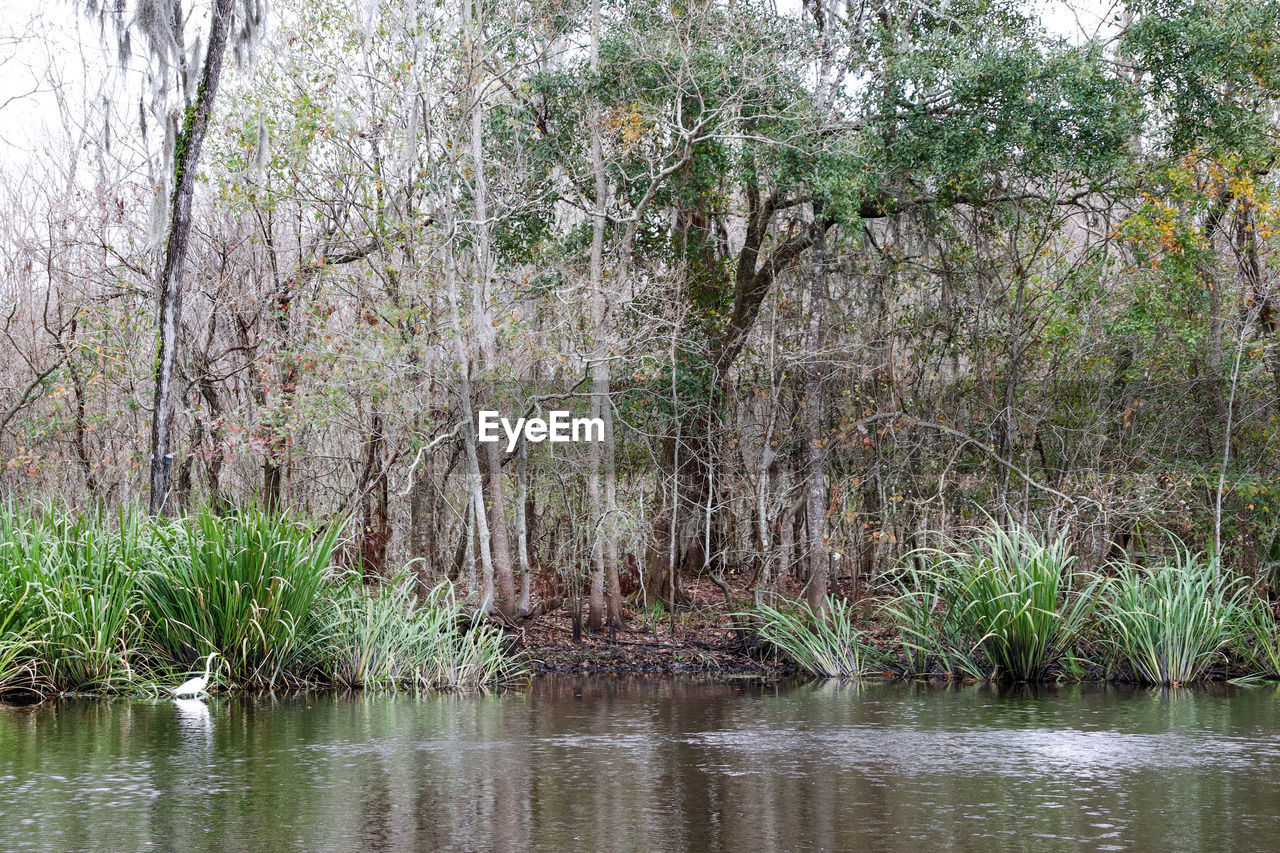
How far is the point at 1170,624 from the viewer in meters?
→ 11.0

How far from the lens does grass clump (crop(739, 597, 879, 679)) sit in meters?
12.4

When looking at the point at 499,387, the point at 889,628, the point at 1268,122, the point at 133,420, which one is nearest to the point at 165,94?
the point at 499,387

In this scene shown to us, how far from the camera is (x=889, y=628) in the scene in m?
13.4

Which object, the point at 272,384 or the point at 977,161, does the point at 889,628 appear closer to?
the point at 977,161

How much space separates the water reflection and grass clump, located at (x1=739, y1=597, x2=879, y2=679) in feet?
Result: 8.84

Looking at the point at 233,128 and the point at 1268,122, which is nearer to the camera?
the point at 1268,122

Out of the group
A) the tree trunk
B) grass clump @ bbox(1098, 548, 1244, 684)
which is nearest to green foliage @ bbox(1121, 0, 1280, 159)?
grass clump @ bbox(1098, 548, 1244, 684)

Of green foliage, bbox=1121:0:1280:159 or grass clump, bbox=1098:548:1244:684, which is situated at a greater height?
green foliage, bbox=1121:0:1280:159

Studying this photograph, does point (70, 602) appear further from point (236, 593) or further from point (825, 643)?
point (825, 643)

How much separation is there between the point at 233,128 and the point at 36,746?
11534 mm

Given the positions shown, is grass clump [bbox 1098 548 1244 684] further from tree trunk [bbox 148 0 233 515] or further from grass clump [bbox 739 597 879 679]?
tree trunk [bbox 148 0 233 515]

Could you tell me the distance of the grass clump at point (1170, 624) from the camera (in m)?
11.0

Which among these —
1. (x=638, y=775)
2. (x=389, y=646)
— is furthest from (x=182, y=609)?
(x=638, y=775)

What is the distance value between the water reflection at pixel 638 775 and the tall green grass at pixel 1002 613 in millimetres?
1362
